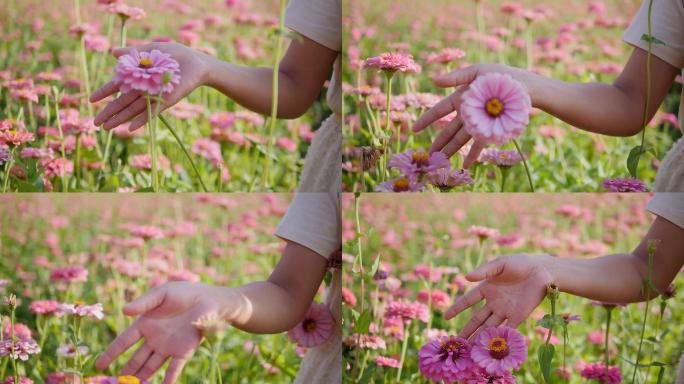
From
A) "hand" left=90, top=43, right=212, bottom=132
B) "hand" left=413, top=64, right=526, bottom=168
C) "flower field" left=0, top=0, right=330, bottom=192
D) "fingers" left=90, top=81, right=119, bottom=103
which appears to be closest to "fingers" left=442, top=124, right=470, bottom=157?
"hand" left=413, top=64, right=526, bottom=168

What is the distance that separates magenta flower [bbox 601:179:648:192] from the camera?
1197 mm

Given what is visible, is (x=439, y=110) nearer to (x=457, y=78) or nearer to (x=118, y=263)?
(x=457, y=78)

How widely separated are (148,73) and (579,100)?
60 cm

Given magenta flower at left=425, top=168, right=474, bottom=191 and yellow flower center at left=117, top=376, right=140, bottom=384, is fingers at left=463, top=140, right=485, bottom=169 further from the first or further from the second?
yellow flower center at left=117, top=376, right=140, bottom=384

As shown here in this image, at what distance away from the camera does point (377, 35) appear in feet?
4.36

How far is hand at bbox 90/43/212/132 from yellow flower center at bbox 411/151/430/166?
314 millimetres

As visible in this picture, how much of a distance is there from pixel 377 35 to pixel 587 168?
1.33ft

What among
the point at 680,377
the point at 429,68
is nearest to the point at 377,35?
the point at 429,68

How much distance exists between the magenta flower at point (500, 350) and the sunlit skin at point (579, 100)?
24cm

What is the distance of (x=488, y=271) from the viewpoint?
44.1 inches

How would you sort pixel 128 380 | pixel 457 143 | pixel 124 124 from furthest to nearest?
1. pixel 124 124
2. pixel 457 143
3. pixel 128 380

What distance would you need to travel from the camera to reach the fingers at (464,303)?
1128mm

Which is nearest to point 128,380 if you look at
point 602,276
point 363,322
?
point 363,322

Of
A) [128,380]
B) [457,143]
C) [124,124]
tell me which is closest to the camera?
[128,380]
